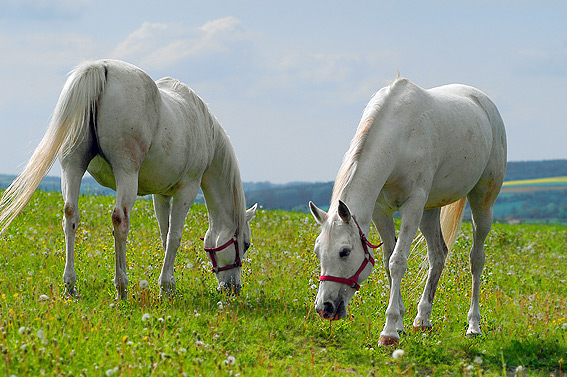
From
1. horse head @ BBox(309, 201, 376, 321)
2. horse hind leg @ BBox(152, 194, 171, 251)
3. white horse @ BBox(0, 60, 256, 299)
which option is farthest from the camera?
horse hind leg @ BBox(152, 194, 171, 251)

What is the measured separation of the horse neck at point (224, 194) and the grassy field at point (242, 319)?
79cm

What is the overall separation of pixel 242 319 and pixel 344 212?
207 centimetres

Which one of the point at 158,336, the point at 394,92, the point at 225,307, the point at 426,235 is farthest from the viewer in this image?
the point at 426,235

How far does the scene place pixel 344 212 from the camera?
576cm

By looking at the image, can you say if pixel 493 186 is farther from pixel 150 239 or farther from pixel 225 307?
pixel 150 239

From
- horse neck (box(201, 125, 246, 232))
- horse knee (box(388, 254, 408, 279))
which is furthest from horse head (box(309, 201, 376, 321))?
horse neck (box(201, 125, 246, 232))

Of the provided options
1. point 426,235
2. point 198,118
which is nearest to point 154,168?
point 198,118

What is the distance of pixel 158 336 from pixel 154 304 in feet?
5.21

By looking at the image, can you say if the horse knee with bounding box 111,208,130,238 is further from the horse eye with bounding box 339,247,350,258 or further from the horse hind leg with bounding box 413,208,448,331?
the horse hind leg with bounding box 413,208,448,331

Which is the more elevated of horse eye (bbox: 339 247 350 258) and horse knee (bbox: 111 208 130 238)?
horse knee (bbox: 111 208 130 238)

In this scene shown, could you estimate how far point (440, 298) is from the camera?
357 inches

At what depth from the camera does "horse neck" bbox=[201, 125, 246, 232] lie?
28.5ft

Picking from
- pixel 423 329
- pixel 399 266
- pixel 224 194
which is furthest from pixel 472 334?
pixel 224 194

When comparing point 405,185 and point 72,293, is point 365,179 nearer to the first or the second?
point 405,185
